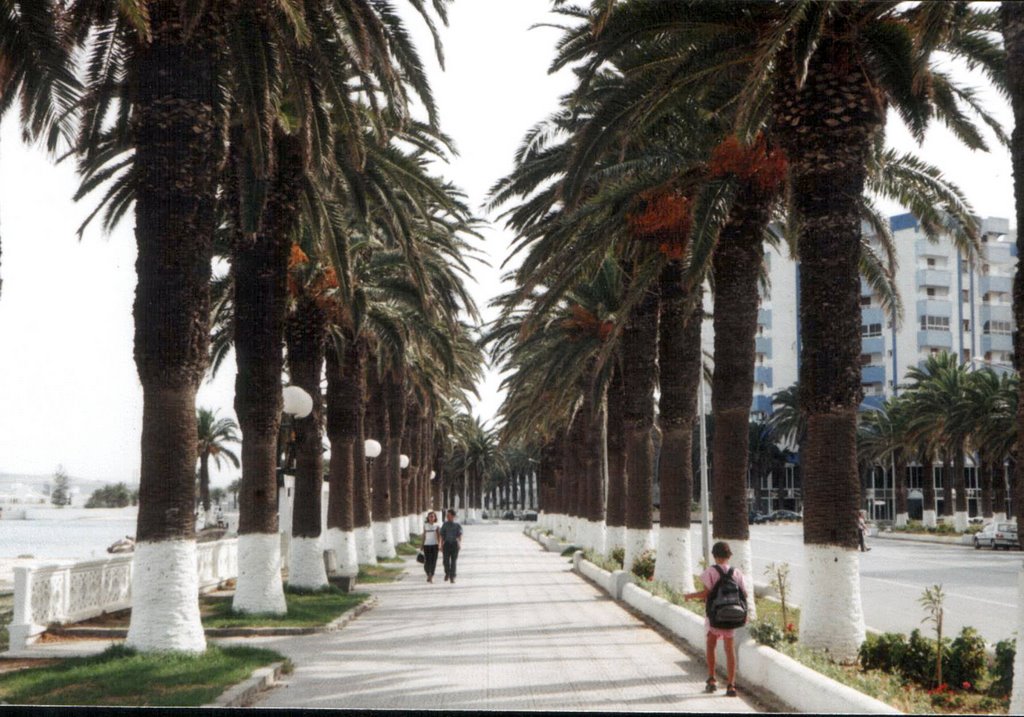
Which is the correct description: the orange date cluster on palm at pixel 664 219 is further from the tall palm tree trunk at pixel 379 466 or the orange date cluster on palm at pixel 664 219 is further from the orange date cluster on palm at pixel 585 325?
the tall palm tree trunk at pixel 379 466

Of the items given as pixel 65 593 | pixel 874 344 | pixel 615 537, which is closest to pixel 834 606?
pixel 65 593

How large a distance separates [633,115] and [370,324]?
1258 centimetres

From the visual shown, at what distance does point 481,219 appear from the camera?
3061 centimetres

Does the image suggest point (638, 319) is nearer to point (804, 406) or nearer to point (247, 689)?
point (804, 406)

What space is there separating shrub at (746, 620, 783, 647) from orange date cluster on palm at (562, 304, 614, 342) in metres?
16.9

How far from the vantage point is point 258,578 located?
18.0 m

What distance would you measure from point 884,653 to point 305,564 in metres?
13.9

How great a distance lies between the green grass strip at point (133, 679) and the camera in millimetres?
10055

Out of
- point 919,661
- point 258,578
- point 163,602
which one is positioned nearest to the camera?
point 919,661

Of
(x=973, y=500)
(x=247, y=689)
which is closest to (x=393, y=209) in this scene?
(x=247, y=689)

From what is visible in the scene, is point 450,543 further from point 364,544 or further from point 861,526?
point 861,526

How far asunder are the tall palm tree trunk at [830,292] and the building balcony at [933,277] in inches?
327

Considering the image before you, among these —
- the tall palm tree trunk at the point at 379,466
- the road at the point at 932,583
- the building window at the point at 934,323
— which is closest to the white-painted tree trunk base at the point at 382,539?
the tall palm tree trunk at the point at 379,466

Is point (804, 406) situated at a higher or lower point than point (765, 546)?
higher
